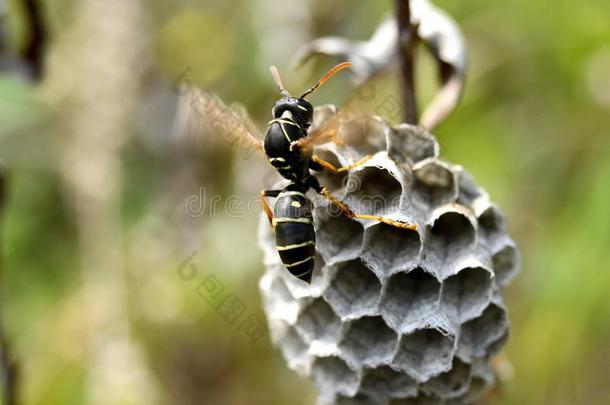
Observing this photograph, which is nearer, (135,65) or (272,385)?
(272,385)

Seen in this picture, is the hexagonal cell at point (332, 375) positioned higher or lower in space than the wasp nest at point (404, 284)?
lower

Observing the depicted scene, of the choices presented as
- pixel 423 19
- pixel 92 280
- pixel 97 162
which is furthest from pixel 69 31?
pixel 423 19

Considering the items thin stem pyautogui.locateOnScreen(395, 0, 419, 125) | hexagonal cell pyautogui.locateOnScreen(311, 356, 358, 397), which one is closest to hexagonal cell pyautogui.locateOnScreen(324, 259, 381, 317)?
hexagonal cell pyautogui.locateOnScreen(311, 356, 358, 397)

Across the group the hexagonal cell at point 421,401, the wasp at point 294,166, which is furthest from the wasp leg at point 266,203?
the hexagonal cell at point 421,401

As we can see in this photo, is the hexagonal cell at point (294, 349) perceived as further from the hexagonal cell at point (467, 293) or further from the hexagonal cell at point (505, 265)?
the hexagonal cell at point (505, 265)

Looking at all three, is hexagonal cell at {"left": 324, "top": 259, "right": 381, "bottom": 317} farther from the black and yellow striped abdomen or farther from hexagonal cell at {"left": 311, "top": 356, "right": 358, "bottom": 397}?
hexagonal cell at {"left": 311, "top": 356, "right": 358, "bottom": 397}

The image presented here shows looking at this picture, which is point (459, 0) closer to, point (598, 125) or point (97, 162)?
point (598, 125)

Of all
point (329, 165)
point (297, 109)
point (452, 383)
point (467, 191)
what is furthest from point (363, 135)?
point (452, 383)
